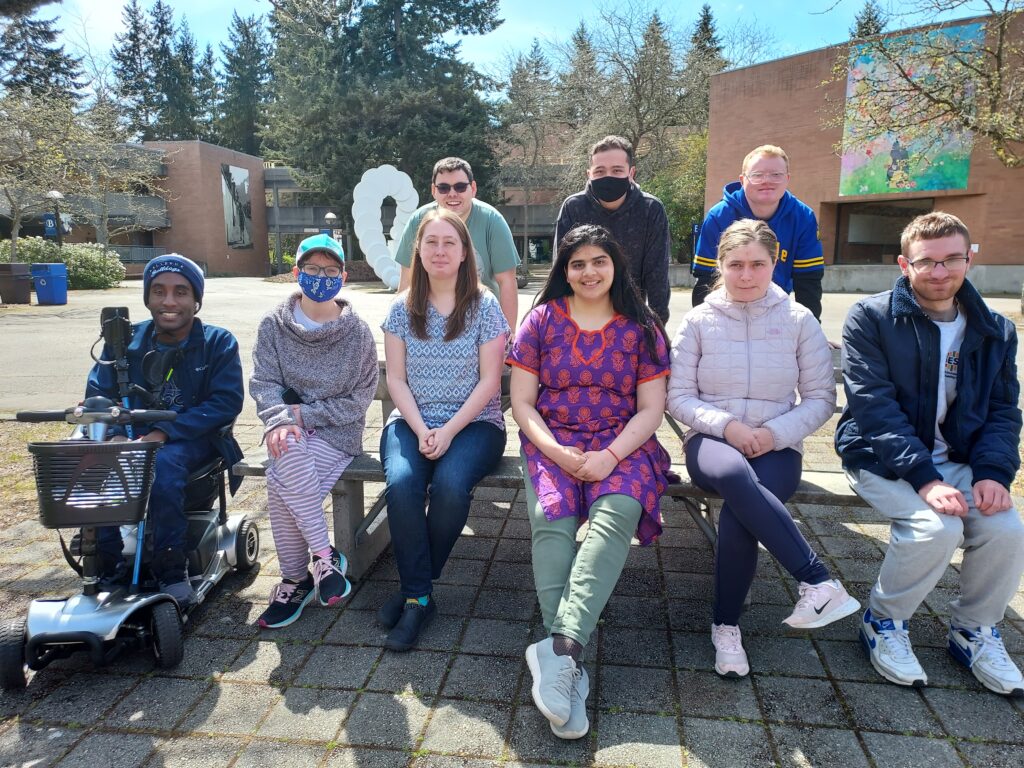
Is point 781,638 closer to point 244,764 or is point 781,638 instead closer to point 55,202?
point 244,764

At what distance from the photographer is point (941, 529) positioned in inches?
102

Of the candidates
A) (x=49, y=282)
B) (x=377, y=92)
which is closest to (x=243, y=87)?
(x=377, y=92)

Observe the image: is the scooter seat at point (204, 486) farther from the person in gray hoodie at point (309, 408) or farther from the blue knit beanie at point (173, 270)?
the blue knit beanie at point (173, 270)

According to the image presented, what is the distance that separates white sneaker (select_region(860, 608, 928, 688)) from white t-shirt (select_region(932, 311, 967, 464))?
2.28 ft

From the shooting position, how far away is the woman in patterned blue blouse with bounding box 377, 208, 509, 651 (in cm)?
302

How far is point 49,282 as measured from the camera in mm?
Answer: 19000

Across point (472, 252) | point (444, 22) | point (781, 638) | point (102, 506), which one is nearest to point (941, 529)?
point (781, 638)

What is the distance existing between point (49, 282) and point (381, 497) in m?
19.6

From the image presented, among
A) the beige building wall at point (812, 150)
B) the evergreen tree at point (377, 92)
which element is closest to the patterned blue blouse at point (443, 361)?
the beige building wall at point (812, 150)

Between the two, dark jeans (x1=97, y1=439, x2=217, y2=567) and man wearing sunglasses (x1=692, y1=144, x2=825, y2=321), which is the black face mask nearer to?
man wearing sunglasses (x1=692, y1=144, x2=825, y2=321)

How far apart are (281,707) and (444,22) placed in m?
39.1

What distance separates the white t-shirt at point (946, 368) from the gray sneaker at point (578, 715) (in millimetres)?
1687

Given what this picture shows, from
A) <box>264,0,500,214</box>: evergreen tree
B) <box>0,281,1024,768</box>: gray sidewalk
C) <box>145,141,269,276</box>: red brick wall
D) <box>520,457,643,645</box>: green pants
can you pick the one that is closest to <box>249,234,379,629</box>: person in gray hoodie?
<box>0,281,1024,768</box>: gray sidewalk

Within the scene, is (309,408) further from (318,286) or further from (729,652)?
(729,652)
